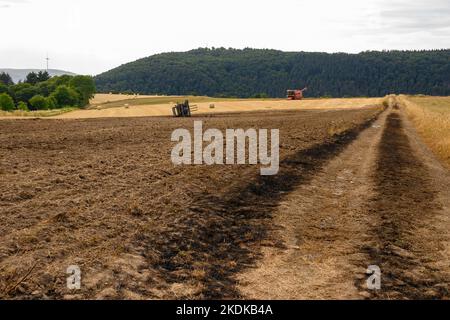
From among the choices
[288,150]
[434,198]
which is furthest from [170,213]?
[288,150]

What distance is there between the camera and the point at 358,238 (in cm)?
966

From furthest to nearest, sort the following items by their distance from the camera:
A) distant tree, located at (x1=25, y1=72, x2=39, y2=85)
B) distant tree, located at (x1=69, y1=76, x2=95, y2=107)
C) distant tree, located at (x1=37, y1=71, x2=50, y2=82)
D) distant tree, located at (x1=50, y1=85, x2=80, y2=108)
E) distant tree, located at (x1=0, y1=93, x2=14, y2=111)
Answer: distant tree, located at (x1=37, y1=71, x2=50, y2=82) < distant tree, located at (x1=25, y1=72, x2=39, y2=85) < distant tree, located at (x1=69, y1=76, x2=95, y2=107) < distant tree, located at (x1=50, y1=85, x2=80, y2=108) < distant tree, located at (x1=0, y1=93, x2=14, y2=111)

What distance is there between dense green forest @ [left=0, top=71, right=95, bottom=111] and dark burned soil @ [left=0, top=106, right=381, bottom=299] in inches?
3570

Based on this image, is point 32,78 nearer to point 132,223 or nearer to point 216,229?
point 132,223

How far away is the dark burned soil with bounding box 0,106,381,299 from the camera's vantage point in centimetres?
686

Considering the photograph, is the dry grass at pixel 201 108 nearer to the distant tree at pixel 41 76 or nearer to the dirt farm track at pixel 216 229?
the dirt farm track at pixel 216 229

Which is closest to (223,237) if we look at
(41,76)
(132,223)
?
(132,223)

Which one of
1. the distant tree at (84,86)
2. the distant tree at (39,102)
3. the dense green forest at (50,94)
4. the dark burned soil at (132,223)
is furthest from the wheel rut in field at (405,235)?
the distant tree at (84,86)

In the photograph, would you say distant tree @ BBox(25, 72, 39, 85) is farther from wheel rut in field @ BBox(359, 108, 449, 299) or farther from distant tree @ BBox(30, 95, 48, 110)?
wheel rut in field @ BBox(359, 108, 449, 299)

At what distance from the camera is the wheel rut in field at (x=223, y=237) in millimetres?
7426

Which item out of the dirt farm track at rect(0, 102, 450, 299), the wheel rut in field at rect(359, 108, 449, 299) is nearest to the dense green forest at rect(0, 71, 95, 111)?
the dirt farm track at rect(0, 102, 450, 299)

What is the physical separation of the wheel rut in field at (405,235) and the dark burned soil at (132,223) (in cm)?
202

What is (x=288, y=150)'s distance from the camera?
2103 centimetres
